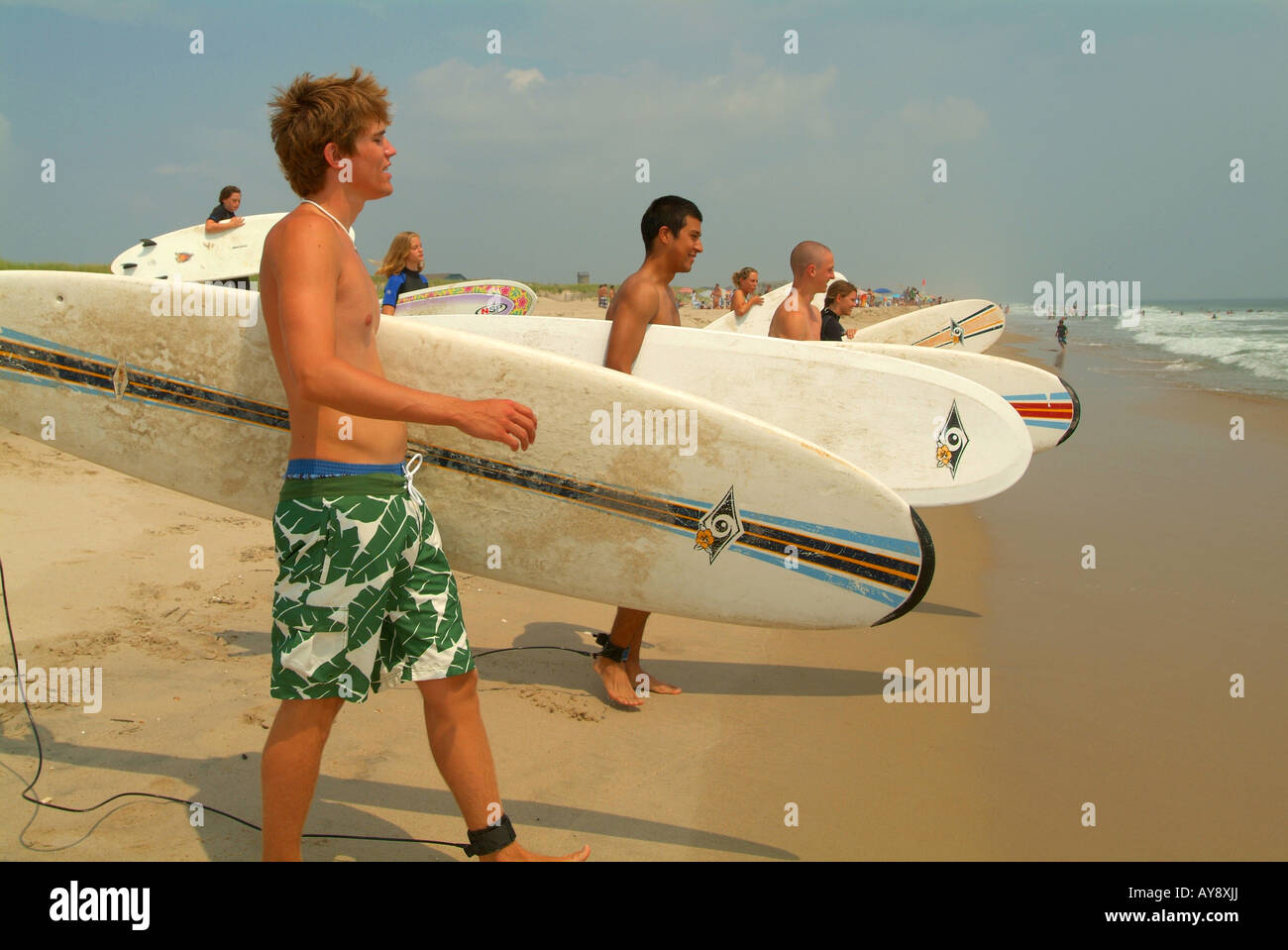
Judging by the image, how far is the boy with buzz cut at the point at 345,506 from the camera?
1841 mm

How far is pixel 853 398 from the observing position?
4633mm

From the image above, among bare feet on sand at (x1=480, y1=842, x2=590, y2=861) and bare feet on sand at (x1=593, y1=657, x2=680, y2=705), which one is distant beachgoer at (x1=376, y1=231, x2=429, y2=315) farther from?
bare feet on sand at (x1=480, y1=842, x2=590, y2=861)

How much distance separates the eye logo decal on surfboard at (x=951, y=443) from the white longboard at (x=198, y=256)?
5.78 m

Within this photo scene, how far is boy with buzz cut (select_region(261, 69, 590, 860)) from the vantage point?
1841 mm

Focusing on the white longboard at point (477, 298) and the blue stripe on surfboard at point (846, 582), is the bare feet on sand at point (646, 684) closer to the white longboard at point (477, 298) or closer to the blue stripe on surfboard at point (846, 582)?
the blue stripe on surfboard at point (846, 582)

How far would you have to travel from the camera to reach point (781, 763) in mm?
2943

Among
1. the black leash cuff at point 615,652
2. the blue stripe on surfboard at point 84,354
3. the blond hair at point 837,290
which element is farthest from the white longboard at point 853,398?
the blue stripe on surfboard at point 84,354

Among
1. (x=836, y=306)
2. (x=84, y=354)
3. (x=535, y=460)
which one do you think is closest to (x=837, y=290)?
(x=836, y=306)

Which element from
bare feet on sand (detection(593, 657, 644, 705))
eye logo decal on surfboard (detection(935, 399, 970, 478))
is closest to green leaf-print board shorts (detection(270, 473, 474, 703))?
bare feet on sand (detection(593, 657, 644, 705))

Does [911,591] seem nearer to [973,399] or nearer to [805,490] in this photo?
[805,490]
